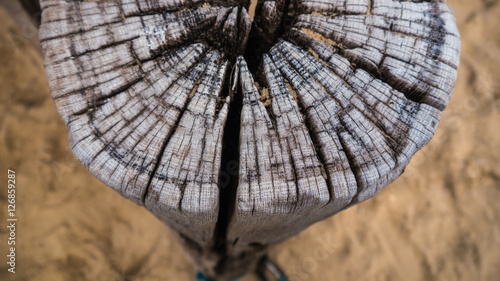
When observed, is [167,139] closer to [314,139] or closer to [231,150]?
[231,150]

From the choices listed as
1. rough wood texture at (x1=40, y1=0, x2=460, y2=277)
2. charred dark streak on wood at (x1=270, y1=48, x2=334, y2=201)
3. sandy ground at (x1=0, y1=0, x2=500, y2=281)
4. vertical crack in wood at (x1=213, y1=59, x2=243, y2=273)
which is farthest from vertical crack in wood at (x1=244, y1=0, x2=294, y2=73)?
sandy ground at (x1=0, y1=0, x2=500, y2=281)

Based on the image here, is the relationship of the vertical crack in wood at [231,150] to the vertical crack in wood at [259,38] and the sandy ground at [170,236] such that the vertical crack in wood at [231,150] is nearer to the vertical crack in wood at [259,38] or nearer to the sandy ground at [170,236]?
the vertical crack in wood at [259,38]

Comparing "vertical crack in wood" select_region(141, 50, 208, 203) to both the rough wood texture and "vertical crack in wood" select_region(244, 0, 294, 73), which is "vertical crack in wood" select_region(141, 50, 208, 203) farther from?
"vertical crack in wood" select_region(244, 0, 294, 73)

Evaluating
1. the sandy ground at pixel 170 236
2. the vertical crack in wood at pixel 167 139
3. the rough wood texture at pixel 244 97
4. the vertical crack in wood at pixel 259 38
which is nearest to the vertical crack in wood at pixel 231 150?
the rough wood texture at pixel 244 97

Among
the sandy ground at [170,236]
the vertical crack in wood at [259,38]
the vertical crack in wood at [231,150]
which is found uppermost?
the vertical crack in wood at [259,38]

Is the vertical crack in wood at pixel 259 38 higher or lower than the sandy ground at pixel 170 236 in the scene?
higher
